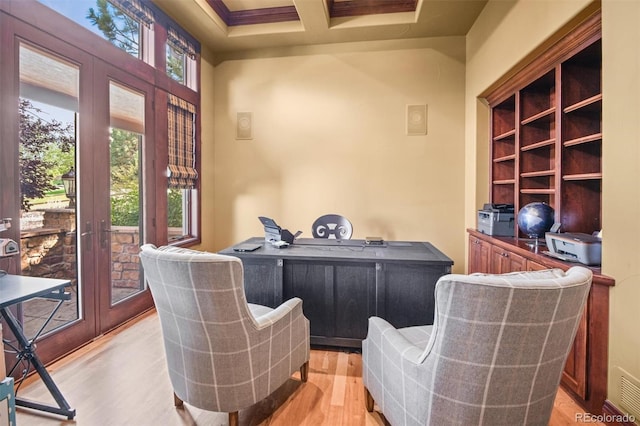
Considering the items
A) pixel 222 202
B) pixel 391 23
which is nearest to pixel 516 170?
pixel 391 23

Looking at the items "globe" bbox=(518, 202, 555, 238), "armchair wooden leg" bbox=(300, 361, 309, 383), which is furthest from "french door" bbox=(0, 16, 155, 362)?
"globe" bbox=(518, 202, 555, 238)

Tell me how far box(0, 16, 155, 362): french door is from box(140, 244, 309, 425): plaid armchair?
1407 mm

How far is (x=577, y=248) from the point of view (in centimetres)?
199

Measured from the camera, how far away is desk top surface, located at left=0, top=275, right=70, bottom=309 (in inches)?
62.8

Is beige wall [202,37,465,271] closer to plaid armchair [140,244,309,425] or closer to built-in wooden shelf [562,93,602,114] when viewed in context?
built-in wooden shelf [562,93,602,114]

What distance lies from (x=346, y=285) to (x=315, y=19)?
10.7ft

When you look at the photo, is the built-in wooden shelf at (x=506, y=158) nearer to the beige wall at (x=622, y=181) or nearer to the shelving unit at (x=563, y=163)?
the shelving unit at (x=563, y=163)

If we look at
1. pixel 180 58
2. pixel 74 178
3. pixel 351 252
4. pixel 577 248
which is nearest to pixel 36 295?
pixel 74 178

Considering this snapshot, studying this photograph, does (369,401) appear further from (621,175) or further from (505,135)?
(505,135)

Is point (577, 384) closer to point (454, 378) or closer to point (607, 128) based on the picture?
point (454, 378)

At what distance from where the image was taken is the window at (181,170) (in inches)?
151

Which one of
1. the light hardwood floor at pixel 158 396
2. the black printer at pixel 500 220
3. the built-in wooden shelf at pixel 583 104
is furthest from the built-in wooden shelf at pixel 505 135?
the light hardwood floor at pixel 158 396

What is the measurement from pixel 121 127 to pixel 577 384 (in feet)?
13.7

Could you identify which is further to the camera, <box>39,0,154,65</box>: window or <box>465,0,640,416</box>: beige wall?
<box>39,0,154,65</box>: window
